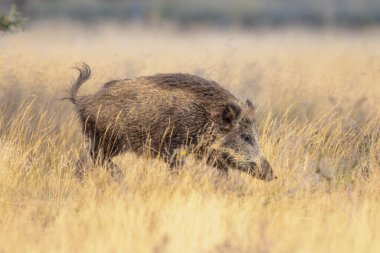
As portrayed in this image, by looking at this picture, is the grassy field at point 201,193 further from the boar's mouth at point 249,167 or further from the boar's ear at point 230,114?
the boar's ear at point 230,114

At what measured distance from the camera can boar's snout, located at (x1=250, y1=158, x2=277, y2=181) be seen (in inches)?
252

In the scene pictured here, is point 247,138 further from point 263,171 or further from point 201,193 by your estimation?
point 201,193

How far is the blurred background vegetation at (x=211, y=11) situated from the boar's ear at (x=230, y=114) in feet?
53.3

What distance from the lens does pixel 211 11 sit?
89.0 ft

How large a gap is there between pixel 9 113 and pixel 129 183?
3.46 metres

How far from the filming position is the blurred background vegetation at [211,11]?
24441 mm

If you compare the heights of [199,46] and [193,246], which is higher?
[193,246]

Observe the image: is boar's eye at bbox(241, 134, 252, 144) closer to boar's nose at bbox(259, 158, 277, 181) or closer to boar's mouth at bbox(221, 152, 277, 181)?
boar's mouth at bbox(221, 152, 277, 181)

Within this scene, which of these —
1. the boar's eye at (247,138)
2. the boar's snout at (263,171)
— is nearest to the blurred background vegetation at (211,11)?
the boar's eye at (247,138)

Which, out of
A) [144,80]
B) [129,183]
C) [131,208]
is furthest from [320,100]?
[131,208]

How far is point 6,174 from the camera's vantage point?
251 inches

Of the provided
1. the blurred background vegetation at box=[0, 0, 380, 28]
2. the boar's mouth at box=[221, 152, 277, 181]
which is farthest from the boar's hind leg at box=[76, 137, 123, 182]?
the blurred background vegetation at box=[0, 0, 380, 28]

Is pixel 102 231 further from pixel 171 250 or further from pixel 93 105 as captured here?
pixel 93 105

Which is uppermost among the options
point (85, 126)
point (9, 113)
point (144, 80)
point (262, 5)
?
point (144, 80)
